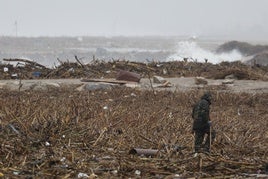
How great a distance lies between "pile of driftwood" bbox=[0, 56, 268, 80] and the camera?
20.6m

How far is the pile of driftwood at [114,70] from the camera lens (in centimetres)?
2061

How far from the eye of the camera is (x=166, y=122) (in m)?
9.09

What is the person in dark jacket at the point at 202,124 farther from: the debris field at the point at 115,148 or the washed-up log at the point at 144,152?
the washed-up log at the point at 144,152

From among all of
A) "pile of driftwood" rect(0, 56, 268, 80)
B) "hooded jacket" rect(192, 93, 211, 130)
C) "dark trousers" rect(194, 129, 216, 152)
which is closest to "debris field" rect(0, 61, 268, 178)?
"dark trousers" rect(194, 129, 216, 152)

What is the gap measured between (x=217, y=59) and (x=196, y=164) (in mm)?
47294

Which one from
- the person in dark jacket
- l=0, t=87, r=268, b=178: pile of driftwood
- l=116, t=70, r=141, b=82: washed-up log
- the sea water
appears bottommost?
the sea water

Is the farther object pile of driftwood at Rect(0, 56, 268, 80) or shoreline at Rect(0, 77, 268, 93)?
pile of driftwood at Rect(0, 56, 268, 80)

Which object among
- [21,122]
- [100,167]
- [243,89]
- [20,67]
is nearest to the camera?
[100,167]

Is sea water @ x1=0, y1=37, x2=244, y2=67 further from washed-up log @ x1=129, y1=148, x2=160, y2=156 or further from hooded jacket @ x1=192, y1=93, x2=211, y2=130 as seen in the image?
washed-up log @ x1=129, y1=148, x2=160, y2=156

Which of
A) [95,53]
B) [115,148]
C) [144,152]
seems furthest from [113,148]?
[95,53]

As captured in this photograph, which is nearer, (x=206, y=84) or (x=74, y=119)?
(x=74, y=119)

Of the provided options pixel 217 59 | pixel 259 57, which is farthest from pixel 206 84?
pixel 217 59

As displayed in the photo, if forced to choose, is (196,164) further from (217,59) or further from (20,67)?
(217,59)

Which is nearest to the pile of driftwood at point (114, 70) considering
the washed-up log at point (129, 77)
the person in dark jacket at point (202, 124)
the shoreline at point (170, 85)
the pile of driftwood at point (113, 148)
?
the shoreline at point (170, 85)
